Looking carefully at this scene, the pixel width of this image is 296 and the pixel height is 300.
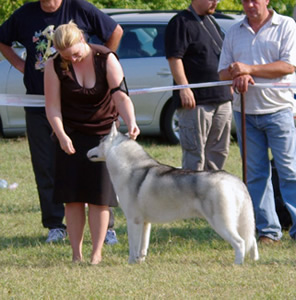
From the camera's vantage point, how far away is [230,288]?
209 inches

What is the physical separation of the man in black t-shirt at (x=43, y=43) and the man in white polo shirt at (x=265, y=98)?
1179 mm

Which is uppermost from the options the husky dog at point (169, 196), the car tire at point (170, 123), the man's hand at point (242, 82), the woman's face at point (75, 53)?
the woman's face at point (75, 53)

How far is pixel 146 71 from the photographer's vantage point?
40.3ft

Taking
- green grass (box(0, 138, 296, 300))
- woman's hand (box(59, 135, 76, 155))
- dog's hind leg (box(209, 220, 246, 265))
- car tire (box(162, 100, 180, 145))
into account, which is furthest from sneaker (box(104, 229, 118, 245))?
→ car tire (box(162, 100, 180, 145))

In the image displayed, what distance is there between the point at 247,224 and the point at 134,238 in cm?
83

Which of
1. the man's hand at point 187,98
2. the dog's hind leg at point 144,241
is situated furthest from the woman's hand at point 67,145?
the man's hand at point 187,98

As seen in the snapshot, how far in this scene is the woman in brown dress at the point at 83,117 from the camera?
6070mm

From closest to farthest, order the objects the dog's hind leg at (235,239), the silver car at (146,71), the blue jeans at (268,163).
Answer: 1. the dog's hind leg at (235,239)
2. the blue jeans at (268,163)
3. the silver car at (146,71)

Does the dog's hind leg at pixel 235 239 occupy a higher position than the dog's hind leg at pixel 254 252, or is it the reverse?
the dog's hind leg at pixel 235 239

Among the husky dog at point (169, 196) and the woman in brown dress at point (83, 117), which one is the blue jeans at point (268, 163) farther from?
the woman in brown dress at point (83, 117)

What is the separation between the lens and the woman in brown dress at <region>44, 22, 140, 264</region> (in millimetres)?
6070

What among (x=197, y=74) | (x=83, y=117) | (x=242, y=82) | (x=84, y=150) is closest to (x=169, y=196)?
(x=84, y=150)

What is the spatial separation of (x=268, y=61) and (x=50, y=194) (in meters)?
2.35

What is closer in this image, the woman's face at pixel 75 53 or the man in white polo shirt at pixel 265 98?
the woman's face at pixel 75 53
